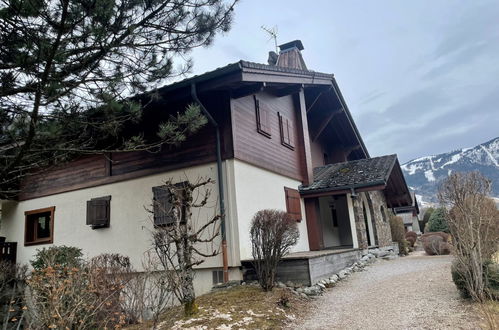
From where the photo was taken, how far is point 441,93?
88.6 meters

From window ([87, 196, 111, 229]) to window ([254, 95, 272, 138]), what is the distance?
15.0 ft

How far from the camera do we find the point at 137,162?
31.8ft

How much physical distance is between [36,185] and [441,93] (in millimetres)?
95375

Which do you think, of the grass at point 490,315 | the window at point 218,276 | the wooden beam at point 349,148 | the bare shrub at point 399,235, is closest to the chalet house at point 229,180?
the window at point 218,276

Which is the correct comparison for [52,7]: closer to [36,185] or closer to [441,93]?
[36,185]

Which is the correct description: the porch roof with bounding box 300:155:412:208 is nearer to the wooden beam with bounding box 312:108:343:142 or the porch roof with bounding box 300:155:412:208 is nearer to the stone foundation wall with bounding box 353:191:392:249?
the stone foundation wall with bounding box 353:191:392:249

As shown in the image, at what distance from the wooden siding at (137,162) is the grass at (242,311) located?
3.19 metres

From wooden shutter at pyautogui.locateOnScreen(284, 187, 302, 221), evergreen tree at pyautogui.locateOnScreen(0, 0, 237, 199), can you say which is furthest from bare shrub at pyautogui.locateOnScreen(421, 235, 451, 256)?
evergreen tree at pyautogui.locateOnScreen(0, 0, 237, 199)

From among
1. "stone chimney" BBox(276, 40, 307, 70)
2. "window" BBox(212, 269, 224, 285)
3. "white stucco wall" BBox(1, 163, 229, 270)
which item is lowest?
"window" BBox(212, 269, 224, 285)

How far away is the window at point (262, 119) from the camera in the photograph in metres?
9.99

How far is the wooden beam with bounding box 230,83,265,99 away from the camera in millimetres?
8914

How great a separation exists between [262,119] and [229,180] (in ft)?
8.81

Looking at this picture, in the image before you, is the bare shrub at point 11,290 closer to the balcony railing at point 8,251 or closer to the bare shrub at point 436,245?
the balcony railing at point 8,251

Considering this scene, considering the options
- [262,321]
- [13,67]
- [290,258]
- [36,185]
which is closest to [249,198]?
[290,258]
